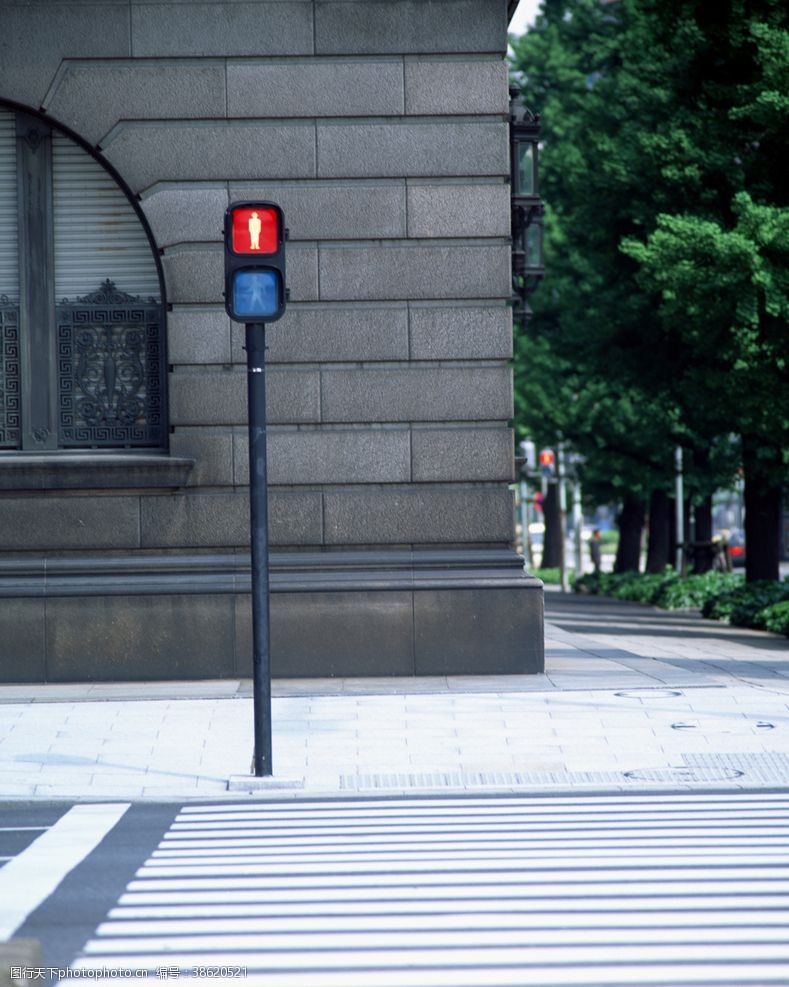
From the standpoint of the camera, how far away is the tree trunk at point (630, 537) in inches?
1759

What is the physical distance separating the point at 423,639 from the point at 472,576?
720mm

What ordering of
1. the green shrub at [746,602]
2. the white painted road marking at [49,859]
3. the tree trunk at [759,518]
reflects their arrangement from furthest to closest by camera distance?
the tree trunk at [759,518]
the green shrub at [746,602]
the white painted road marking at [49,859]

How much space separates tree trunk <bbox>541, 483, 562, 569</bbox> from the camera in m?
53.9

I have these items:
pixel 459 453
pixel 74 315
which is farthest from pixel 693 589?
pixel 74 315

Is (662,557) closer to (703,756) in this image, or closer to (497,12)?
(497,12)

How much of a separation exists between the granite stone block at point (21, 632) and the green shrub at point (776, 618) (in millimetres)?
11490

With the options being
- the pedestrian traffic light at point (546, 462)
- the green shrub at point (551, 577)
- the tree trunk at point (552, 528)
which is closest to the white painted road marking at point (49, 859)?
the pedestrian traffic light at point (546, 462)

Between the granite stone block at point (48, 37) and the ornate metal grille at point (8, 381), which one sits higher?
the granite stone block at point (48, 37)

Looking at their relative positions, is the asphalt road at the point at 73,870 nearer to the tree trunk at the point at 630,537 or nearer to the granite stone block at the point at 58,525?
the granite stone block at the point at 58,525

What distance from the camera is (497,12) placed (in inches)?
619

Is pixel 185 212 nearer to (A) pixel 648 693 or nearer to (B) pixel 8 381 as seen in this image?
(B) pixel 8 381

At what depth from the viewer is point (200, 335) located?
15.6 metres

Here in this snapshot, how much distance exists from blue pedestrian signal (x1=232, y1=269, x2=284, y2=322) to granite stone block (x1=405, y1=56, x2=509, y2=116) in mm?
5863

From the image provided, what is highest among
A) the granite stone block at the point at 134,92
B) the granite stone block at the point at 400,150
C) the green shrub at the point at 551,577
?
the granite stone block at the point at 134,92
